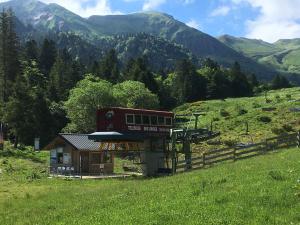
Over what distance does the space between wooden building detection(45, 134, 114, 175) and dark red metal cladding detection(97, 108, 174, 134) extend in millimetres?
9886

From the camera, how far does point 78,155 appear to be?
5794 cm

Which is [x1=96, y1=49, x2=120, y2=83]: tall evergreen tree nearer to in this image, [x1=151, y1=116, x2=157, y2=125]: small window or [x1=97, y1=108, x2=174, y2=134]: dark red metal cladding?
[x1=151, y1=116, x2=157, y2=125]: small window

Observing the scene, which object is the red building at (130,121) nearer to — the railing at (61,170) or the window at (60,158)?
the railing at (61,170)

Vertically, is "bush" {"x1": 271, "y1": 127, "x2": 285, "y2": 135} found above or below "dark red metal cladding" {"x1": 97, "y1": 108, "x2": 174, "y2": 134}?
below

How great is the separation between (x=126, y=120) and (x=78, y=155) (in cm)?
1398

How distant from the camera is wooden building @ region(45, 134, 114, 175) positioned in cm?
5684

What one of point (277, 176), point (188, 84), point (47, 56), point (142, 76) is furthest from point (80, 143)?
point (47, 56)

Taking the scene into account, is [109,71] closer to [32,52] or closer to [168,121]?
[32,52]

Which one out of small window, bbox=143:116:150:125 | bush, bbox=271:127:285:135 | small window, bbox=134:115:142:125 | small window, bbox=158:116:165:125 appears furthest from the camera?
bush, bbox=271:127:285:135

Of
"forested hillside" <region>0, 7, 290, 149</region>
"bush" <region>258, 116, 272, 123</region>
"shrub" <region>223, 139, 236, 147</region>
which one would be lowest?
"shrub" <region>223, 139, 236, 147</region>

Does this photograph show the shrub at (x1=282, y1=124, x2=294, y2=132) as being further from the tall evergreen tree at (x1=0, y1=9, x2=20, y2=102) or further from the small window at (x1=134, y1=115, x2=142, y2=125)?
the tall evergreen tree at (x1=0, y1=9, x2=20, y2=102)

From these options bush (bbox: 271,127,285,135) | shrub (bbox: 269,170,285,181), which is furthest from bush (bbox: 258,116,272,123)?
shrub (bbox: 269,170,285,181)

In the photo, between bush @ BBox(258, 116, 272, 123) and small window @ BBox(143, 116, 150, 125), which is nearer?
small window @ BBox(143, 116, 150, 125)

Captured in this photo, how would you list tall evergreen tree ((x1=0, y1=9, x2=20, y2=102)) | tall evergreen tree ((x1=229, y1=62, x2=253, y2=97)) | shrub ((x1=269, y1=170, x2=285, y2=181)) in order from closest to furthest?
shrub ((x1=269, y1=170, x2=285, y2=181)), tall evergreen tree ((x1=0, y1=9, x2=20, y2=102)), tall evergreen tree ((x1=229, y1=62, x2=253, y2=97))
